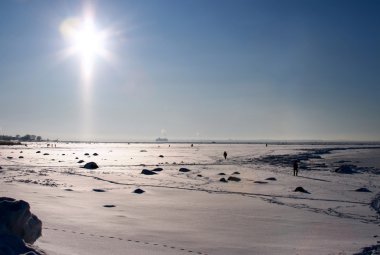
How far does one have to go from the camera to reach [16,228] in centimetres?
890

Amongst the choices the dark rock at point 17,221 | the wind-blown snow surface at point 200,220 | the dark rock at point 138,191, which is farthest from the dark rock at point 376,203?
the dark rock at point 17,221

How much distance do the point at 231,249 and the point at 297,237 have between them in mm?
2930

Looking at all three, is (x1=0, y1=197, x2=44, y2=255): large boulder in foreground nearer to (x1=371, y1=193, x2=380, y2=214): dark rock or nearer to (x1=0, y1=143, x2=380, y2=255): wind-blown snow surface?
(x1=0, y1=143, x2=380, y2=255): wind-blown snow surface

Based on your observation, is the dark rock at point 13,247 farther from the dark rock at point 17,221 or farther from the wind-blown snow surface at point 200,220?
the wind-blown snow surface at point 200,220

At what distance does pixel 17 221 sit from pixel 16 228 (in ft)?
0.50

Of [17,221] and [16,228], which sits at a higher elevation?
[17,221]

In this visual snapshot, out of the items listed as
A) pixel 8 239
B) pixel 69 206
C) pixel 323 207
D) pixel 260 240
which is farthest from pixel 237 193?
pixel 8 239

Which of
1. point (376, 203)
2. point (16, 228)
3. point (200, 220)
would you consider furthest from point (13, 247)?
point (376, 203)

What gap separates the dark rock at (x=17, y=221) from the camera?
28.5ft

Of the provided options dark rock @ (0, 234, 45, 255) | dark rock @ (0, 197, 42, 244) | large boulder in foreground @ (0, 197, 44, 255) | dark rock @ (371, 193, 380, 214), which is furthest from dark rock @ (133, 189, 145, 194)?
dark rock @ (0, 234, 45, 255)

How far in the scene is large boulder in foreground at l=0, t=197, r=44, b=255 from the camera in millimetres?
7999

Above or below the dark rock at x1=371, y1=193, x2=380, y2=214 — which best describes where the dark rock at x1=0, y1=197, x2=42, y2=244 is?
above

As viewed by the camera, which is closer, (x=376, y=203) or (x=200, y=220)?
(x=200, y=220)

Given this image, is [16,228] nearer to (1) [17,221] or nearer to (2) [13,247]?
(1) [17,221]
